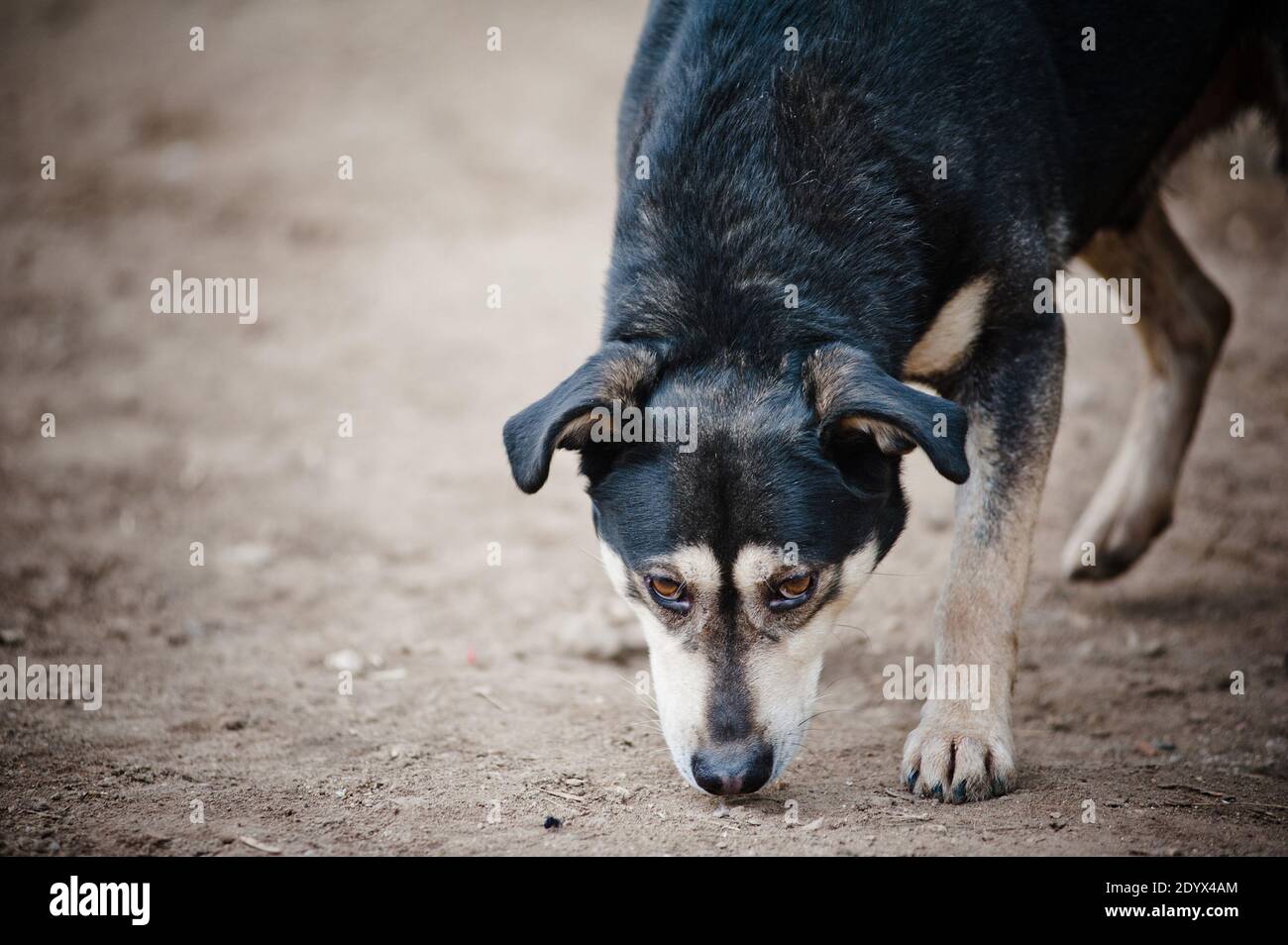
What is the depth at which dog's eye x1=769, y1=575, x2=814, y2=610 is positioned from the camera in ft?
11.9

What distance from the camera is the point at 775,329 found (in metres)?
3.72

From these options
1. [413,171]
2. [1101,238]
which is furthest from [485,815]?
[413,171]

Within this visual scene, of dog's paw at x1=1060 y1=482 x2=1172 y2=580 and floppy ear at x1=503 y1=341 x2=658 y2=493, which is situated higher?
floppy ear at x1=503 y1=341 x2=658 y2=493

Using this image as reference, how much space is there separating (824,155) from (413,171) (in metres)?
7.54

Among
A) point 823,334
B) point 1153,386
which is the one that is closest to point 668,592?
point 823,334

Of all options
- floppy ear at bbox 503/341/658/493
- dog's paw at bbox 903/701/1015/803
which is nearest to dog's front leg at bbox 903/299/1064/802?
dog's paw at bbox 903/701/1015/803

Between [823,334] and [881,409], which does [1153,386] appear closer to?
[823,334]

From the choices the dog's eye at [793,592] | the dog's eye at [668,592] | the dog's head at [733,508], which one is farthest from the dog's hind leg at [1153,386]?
the dog's eye at [668,592]

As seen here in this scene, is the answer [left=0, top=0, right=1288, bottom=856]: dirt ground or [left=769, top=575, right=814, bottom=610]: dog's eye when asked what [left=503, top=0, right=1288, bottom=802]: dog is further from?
[left=0, top=0, right=1288, bottom=856]: dirt ground

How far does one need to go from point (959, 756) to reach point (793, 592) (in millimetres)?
793

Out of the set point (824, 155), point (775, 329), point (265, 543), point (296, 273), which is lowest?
point (265, 543)

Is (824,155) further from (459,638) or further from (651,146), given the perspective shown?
(459,638)

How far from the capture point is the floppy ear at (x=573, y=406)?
11.5 ft

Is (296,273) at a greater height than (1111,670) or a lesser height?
greater
